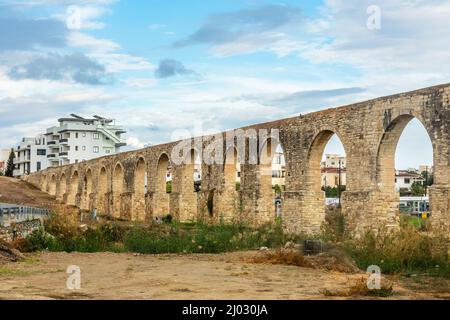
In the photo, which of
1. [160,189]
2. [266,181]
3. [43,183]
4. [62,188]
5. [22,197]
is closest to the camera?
[266,181]

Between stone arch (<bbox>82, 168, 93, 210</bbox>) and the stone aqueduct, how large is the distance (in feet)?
52.7

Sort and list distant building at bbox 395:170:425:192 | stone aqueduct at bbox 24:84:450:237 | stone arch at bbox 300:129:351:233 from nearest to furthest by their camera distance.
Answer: stone aqueduct at bbox 24:84:450:237 < stone arch at bbox 300:129:351:233 < distant building at bbox 395:170:425:192

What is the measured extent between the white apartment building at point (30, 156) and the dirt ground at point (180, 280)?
75.6 meters

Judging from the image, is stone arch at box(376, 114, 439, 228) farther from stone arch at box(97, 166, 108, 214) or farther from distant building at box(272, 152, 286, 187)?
distant building at box(272, 152, 286, 187)

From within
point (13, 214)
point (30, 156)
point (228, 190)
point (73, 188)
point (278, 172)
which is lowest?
point (13, 214)

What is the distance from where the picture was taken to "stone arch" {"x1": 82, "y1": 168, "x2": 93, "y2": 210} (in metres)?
50.5

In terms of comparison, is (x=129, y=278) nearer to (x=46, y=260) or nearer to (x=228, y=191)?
(x=46, y=260)

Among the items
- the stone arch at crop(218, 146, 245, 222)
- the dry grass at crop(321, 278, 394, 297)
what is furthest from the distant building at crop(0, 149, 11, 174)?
the dry grass at crop(321, 278, 394, 297)

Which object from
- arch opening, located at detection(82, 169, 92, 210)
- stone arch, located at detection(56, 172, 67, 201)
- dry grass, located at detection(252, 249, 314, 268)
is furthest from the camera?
stone arch, located at detection(56, 172, 67, 201)

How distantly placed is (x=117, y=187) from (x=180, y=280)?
3378cm

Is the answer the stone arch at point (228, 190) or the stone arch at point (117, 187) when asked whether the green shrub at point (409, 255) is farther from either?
the stone arch at point (117, 187)

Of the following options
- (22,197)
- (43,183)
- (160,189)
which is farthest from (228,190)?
(43,183)

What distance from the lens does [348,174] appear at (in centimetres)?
2091

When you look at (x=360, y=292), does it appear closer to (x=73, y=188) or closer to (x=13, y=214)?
(x=13, y=214)
